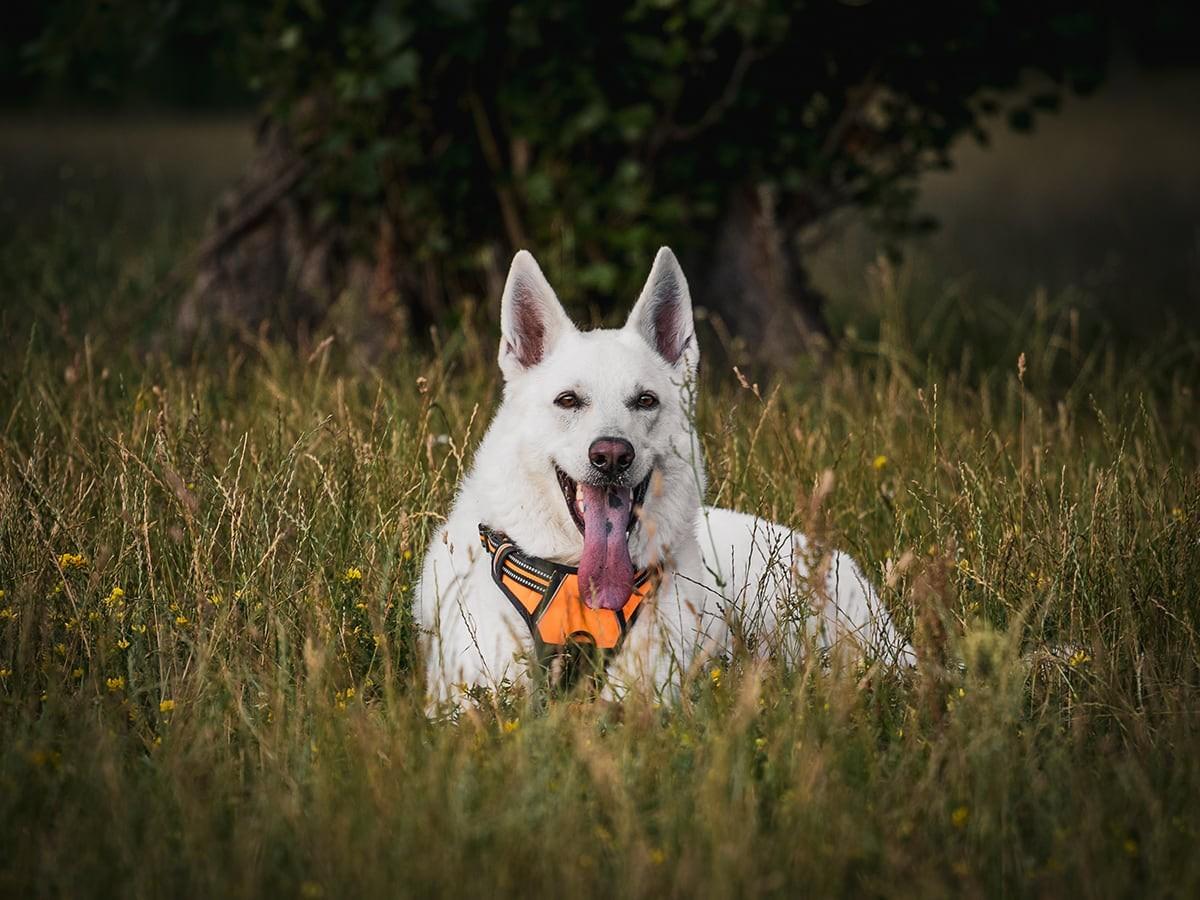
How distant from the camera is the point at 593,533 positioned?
3.49 m

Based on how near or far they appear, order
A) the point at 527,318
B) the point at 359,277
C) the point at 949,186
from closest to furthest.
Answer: the point at 527,318 → the point at 359,277 → the point at 949,186

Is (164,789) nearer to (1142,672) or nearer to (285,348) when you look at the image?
(1142,672)

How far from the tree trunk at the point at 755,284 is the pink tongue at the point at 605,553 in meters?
3.77

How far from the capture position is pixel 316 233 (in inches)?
288

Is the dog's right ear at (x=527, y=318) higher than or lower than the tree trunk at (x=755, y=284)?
lower

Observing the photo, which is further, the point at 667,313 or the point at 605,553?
the point at 667,313

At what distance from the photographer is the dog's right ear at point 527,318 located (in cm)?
378

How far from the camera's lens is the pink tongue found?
3.47m

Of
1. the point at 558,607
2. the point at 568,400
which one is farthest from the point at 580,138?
the point at 558,607

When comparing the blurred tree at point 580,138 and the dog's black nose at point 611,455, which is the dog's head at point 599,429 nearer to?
the dog's black nose at point 611,455

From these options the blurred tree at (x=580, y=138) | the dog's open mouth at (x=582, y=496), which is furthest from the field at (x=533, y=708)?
the blurred tree at (x=580, y=138)

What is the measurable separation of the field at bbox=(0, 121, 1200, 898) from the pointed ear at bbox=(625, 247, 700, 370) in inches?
20.7

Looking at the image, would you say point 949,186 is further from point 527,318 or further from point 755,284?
point 527,318

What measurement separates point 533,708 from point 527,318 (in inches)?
50.4
